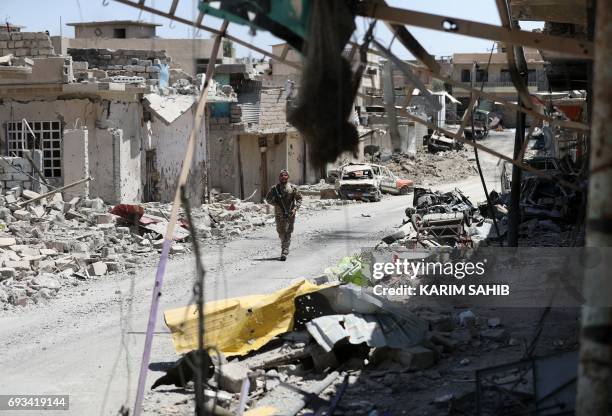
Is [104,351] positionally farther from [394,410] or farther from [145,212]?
[145,212]

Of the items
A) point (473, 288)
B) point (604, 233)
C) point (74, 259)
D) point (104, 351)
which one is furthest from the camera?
point (74, 259)

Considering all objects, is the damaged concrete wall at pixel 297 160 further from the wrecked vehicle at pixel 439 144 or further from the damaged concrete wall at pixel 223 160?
the wrecked vehicle at pixel 439 144

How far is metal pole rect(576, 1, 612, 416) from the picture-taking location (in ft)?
13.6

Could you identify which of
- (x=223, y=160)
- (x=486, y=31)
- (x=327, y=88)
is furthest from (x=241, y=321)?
(x=223, y=160)

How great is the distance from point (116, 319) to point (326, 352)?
14.6 feet

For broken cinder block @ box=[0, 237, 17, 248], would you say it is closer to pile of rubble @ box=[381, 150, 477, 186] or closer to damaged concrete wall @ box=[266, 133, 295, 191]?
damaged concrete wall @ box=[266, 133, 295, 191]

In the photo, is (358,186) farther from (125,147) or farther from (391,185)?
(125,147)

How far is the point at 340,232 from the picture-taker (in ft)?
71.6

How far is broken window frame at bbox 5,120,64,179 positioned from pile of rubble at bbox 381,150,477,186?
804 inches

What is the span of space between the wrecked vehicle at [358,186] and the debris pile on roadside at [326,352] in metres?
22.6

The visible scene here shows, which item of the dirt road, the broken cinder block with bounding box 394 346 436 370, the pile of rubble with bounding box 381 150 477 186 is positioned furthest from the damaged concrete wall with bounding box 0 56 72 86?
the pile of rubble with bounding box 381 150 477 186

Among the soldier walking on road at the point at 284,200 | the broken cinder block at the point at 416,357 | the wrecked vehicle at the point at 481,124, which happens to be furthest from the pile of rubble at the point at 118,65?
the wrecked vehicle at the point at 481,124

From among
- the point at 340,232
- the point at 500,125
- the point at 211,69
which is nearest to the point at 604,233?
the point at 211,69

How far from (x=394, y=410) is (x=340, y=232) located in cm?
1469
